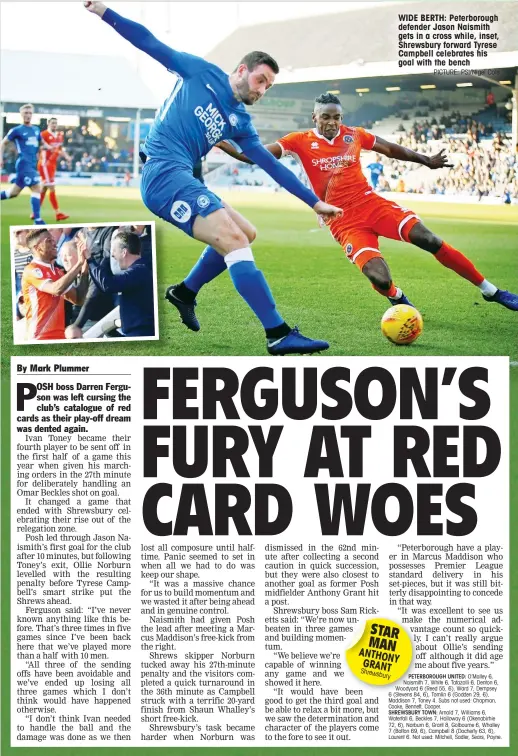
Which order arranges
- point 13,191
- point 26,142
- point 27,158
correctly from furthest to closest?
1. point 13,191
2. point 27,158
3. point 26,142

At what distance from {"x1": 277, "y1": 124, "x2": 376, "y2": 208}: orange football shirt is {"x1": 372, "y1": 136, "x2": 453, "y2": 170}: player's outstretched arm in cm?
5

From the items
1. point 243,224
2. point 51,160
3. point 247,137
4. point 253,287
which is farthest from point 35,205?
point 253,287

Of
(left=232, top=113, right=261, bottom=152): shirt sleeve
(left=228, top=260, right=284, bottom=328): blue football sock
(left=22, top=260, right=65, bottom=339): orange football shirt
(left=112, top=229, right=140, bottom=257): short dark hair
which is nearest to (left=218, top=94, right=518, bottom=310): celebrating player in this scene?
(left=232, top=113, right=261, bottom=152): shirt sleeve

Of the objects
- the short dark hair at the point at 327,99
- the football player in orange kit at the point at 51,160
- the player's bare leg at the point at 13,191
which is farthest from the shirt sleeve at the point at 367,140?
the player's bare leg at the point at 13,191

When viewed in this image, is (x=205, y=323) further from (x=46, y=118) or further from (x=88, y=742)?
(x=46, y=118)

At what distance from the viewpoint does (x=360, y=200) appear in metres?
5.34

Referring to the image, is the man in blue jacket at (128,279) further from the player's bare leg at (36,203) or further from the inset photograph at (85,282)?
the player's bare leg at (36,203)

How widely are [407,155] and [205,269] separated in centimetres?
133

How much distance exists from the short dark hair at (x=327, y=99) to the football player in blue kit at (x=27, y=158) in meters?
3.15

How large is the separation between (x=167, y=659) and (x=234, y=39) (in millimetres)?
3320

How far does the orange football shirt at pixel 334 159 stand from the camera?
5.21 meters

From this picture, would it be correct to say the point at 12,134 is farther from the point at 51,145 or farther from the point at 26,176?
the point at 26,176

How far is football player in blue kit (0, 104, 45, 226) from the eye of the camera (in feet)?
25.0

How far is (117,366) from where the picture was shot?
4.72 metres
